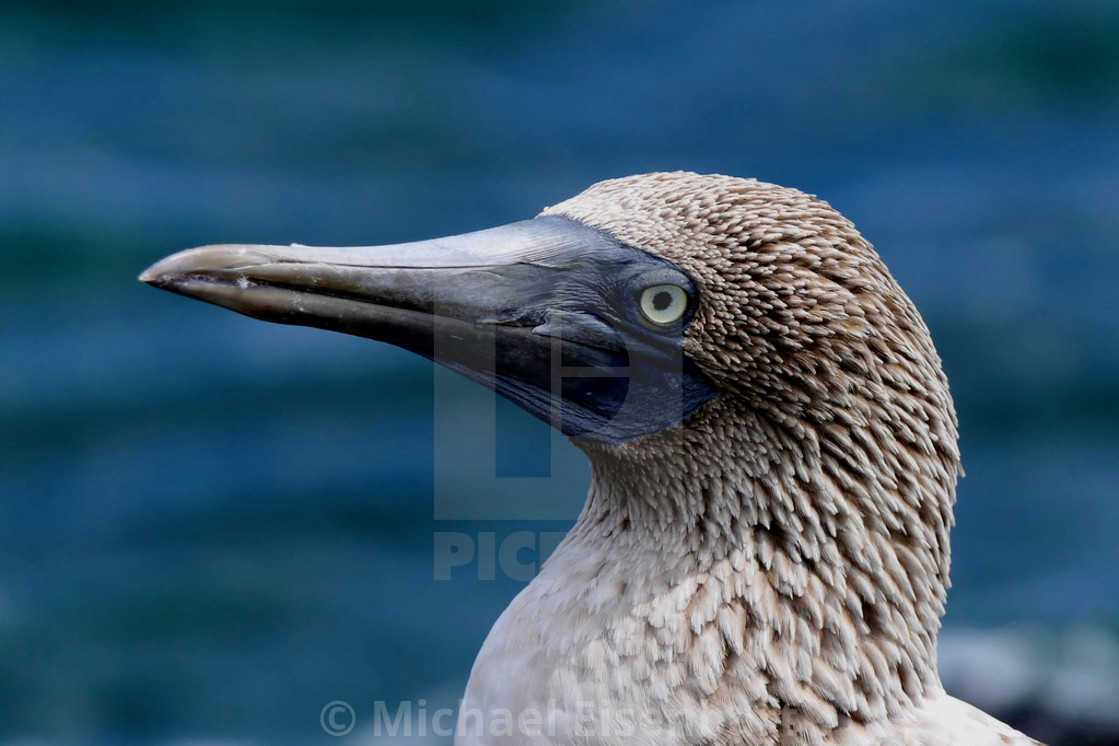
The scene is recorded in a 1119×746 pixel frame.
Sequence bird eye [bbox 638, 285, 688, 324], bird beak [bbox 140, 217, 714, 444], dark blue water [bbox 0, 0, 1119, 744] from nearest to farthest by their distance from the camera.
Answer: bird beak [bbox 140, 217, 714, 444]
bird eye [bbox 638, 285, 688, 324]
dark blue water [bbox 0, 0, 1119, 744]

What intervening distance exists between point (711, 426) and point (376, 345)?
404 cm

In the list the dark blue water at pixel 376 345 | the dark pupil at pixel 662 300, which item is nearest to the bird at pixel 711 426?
the dark pupil at pixel 662 300

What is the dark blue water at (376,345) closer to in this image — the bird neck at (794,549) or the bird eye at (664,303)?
the bird neck at (794,549)

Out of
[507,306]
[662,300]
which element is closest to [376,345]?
[507,306]

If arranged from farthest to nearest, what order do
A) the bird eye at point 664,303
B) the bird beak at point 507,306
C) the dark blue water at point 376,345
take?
1. the dark blue water at point 376,345
2. the bird eye at point 664,303
3. the bird beak at point 507,306

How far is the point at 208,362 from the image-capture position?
269 inches

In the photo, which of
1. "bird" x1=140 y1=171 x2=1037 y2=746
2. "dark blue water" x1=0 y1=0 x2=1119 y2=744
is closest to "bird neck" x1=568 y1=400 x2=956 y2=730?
"bird" x1=140 y1=171 x2=1037 y2=746

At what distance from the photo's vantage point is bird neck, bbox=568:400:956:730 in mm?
3148

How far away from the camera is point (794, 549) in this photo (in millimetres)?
3199

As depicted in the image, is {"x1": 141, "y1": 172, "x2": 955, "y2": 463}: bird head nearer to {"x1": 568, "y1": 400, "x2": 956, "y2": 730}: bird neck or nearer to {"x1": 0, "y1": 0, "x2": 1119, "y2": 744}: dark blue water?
{"x1": 568, "y1": 400, "x2": 956, "y2": 730}: bird neck

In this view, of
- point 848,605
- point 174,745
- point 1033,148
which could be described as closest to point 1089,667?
point 1033,148

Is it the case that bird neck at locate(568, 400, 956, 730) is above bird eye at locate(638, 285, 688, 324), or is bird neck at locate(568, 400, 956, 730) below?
below

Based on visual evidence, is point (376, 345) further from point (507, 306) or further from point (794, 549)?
point (794, 549)

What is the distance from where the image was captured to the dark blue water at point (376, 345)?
640 cm
